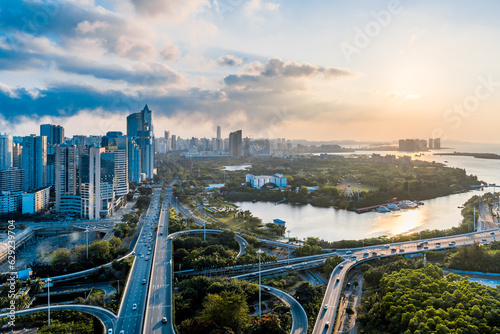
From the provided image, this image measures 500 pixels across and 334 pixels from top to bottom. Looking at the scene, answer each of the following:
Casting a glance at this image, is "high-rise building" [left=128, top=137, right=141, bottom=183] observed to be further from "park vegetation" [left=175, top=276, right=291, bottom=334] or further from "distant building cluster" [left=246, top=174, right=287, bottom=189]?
"park vegetation" [left=175, top=276, right=291, bottom=334]

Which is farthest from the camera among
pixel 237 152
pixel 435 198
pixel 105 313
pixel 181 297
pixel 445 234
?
pixel 237 152

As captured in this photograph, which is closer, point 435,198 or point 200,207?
point 200,207

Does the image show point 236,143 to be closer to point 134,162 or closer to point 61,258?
point 134,162

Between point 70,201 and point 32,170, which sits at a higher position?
point 32,170

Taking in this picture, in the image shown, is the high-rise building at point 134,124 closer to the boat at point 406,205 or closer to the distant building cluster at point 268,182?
the distant building cluster at point 268,182

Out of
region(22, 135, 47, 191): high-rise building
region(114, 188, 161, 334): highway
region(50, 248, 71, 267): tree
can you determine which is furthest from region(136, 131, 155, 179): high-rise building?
region(50, 248, 71, 267): tree

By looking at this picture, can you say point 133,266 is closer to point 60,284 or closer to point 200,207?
point 60,284

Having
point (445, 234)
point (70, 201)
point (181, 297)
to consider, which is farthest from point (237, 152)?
point (181, 297)
